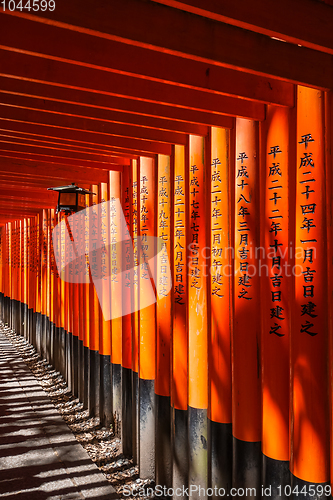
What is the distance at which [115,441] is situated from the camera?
658 cm

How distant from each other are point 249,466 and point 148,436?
2.29 metres

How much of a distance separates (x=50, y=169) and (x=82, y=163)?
88 centimetres

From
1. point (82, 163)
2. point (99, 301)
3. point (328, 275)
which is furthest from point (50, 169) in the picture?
point (328, 275)

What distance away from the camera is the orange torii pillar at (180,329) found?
4676 mm

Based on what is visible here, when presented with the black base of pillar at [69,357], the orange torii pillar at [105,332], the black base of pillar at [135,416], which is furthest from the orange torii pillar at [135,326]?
the black base of pillar at [69,357]

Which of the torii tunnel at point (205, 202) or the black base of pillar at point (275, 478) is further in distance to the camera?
the black base of pillar at point (275, 478)

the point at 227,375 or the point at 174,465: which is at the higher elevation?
the point at 227,375

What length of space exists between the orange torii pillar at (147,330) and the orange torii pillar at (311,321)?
2.75m

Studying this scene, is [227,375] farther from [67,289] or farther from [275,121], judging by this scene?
[67,289]

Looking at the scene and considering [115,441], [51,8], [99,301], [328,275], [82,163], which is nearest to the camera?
[51,8]

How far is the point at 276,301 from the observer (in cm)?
325

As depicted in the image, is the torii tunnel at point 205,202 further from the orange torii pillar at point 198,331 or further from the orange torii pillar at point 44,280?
the orange torii pillar at point 44,280

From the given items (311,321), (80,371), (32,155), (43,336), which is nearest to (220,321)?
(311,321)

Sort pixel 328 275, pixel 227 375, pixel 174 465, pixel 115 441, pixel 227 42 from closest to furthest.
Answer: pixel 227 42 → pixel 328 275 → pixel 227 375 → pixel 174 465 → pixel 115 441
